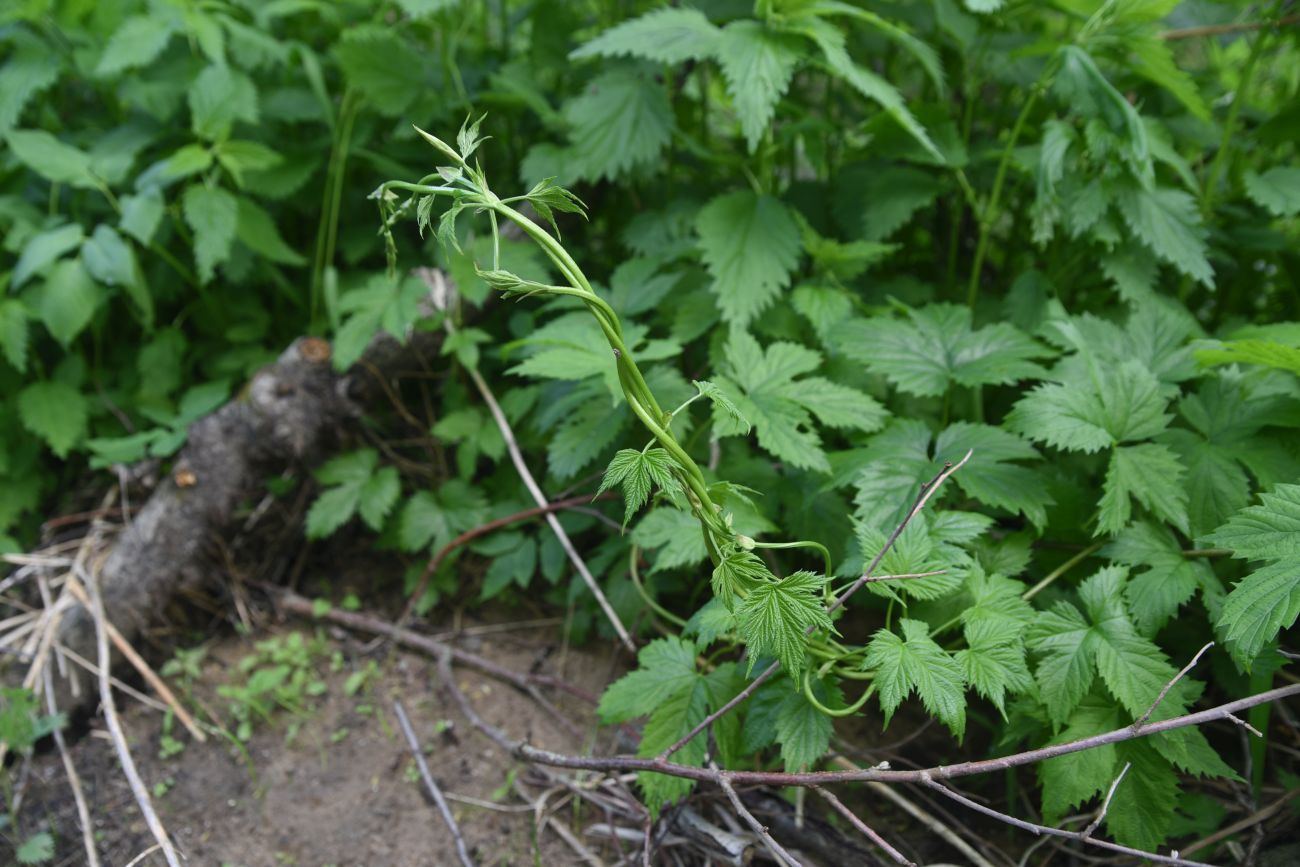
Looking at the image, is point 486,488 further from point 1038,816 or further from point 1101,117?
point 1101,117

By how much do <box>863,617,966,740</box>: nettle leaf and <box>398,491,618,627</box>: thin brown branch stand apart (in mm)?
807

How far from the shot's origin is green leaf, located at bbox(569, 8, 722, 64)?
1.71m

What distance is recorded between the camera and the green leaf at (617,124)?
192cm

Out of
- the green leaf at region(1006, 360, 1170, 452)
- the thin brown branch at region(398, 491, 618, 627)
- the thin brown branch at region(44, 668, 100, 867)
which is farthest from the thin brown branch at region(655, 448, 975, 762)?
the thin brown branch at region(44, 668, 100, 867)

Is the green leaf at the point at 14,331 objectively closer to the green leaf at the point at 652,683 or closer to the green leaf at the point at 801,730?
the green leaf at the point at 652,683

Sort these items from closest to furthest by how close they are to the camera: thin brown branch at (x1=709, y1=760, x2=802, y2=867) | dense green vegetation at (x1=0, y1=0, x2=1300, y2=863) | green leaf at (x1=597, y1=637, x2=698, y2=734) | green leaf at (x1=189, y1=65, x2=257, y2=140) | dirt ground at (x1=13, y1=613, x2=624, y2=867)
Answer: thin brown branch at (x1=709, y1=760, x2=802, y2=867), dense green vegetation at (x1=0, y1=0, x2=1300, y2=863), green leaf at (x1=597, y1=637, x2=698, y2=734), dirt ground at (x1=13, y1=613, x2=624, y2=867), green leaf at (x1=189, y1=65, x2=257, y2=140)

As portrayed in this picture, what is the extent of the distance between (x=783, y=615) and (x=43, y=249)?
6.51 ft

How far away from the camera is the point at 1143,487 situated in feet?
4.36

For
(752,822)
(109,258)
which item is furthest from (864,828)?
(109,258)

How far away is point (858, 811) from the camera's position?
60.1 inches

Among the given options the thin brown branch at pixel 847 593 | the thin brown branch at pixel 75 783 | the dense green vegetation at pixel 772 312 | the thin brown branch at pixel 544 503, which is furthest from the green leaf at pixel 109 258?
the thin brown branch at pixel 847 593

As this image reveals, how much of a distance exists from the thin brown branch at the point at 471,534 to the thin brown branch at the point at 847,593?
633mm

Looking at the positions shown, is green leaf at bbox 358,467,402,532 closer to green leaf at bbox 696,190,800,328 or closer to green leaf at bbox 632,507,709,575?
green leaf at bbox 632,507,709,575

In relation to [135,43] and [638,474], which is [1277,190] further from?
[135,43]
